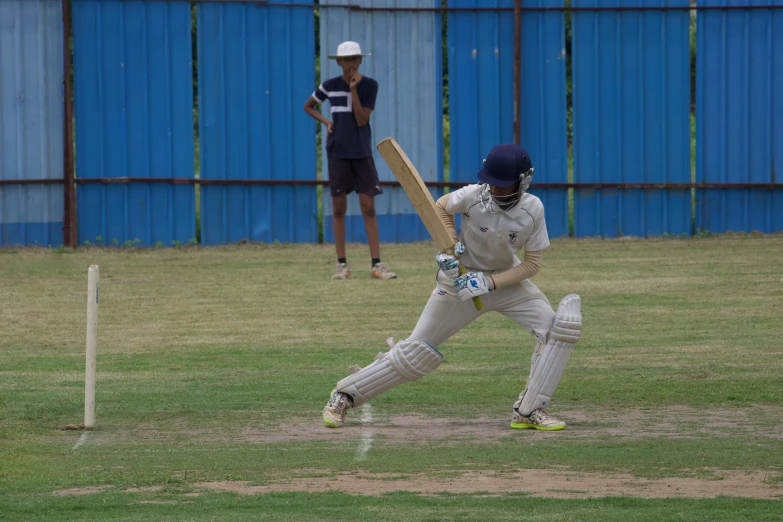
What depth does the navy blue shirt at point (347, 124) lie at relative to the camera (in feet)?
43.5

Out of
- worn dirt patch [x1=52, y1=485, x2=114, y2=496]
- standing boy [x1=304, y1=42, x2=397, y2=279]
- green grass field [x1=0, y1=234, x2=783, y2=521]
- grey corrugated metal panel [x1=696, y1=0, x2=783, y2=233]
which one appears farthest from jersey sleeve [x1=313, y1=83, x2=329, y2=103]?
worn dirt patch [x1=52, y1=485, x2=114, y2=496]

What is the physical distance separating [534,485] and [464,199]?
6.41ft

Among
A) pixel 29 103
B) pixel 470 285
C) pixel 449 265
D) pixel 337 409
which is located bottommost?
pixel 337 409

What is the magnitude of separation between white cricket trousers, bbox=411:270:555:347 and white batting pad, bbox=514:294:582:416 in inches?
3.7

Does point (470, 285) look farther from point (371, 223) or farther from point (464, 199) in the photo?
point (371, 223)

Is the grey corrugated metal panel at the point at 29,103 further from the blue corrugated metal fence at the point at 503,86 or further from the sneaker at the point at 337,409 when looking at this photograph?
the sneaker at the point at 337,409

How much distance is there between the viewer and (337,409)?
7477 millimetres

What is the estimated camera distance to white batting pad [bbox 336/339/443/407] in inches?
290

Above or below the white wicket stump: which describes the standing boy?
above

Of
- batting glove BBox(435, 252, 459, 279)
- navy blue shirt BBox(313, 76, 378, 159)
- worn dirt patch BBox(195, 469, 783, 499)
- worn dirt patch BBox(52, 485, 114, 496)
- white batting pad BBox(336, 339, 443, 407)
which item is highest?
navy blue shirt BBox(313, 76, 378, 159)

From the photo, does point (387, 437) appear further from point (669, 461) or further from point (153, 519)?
point (153, 519)

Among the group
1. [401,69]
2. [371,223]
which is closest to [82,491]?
[371,223]

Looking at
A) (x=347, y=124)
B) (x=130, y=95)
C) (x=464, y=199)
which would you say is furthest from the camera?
(x=130, y=95)

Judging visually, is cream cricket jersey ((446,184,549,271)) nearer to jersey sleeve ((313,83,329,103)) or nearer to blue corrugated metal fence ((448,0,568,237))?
jersey sleeve ((313,83,329,103))
